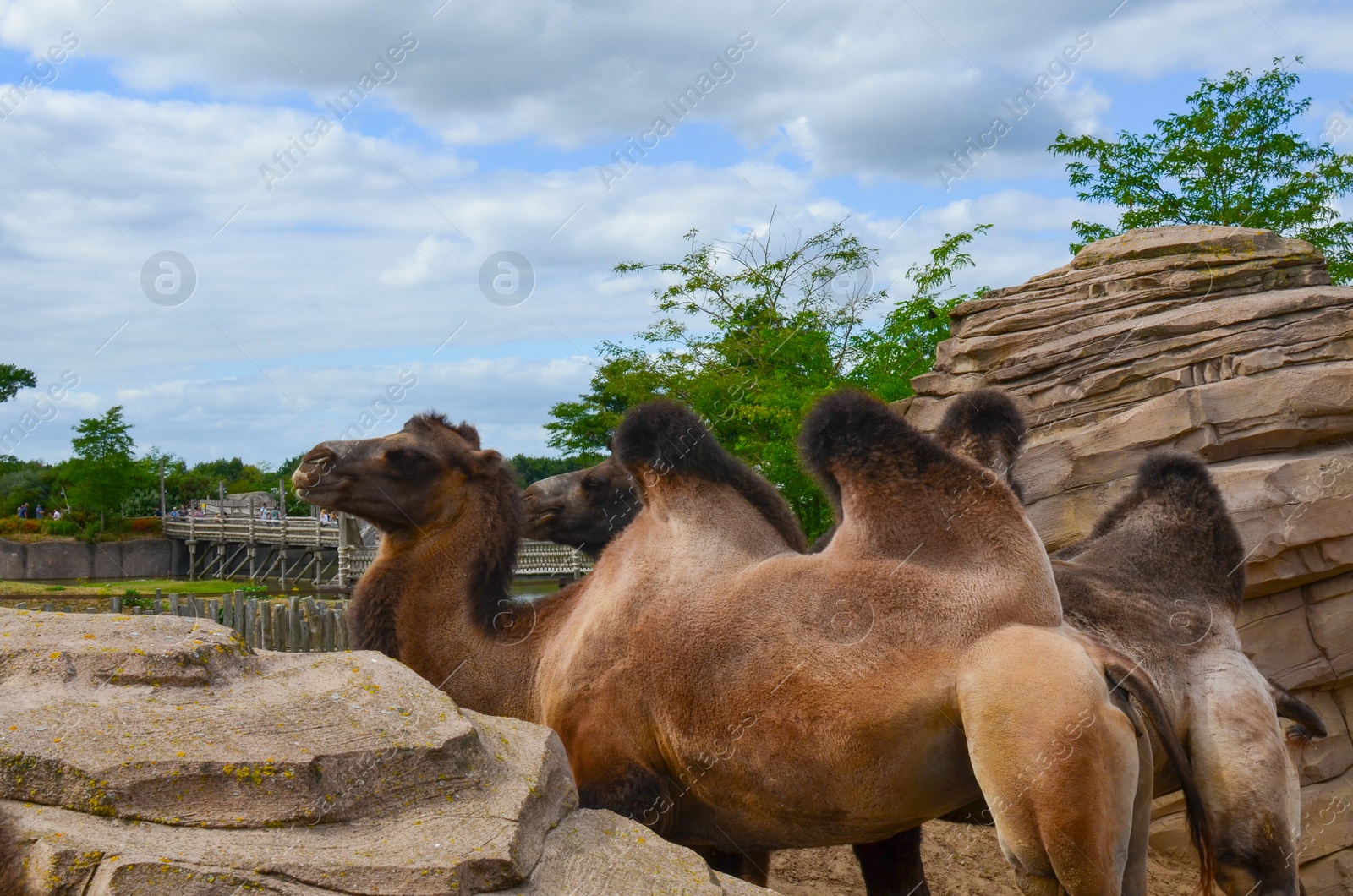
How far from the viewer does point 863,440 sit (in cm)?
411

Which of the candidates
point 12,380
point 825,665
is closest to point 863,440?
point 825,665

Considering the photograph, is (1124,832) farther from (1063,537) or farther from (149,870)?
(1063,537)

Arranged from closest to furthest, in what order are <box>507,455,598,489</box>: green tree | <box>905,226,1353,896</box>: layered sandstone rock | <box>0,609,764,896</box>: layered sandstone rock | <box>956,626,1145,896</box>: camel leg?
<box>0,609,764,896</box>: layered sandstone rock → <box>956,626,1145,896</box>: camel leg → <box>905,226,1353,896</box>: layered sandstone rock → <box>507,455,598,489</box>: green tree

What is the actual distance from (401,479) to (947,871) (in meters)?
4.68

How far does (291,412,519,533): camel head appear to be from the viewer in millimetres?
5234

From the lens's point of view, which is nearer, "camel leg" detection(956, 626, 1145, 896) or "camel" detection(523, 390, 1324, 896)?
"camel leg" detection(956, 626, 1145, 896)

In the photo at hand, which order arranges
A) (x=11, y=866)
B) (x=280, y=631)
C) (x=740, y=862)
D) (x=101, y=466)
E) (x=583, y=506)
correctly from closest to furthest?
(x=11, y=866)
(x=740, y=862)
(x=583, y=506)
(x=280, y=631)
(x=101, y=466)

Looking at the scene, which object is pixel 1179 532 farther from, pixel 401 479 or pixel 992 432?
pixel 401 479

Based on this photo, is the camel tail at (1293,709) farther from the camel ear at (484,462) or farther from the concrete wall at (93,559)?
the concrete wall at (93,559)

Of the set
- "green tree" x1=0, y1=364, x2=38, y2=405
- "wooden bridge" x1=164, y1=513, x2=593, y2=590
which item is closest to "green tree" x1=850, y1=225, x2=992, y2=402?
"wooden bridge" x1=164, y1=513, x2=593, y2=590

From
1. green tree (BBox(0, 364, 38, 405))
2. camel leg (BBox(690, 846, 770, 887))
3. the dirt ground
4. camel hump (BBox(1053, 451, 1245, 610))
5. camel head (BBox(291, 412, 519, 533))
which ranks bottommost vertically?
the dirt ground

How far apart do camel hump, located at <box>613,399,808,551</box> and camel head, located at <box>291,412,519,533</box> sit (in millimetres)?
1022

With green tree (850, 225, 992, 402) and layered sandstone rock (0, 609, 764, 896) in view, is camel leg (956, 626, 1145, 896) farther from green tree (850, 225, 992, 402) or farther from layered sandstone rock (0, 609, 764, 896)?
green tree (850, 225, 992, 402)

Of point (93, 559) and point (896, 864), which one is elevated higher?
point (93, 559)
